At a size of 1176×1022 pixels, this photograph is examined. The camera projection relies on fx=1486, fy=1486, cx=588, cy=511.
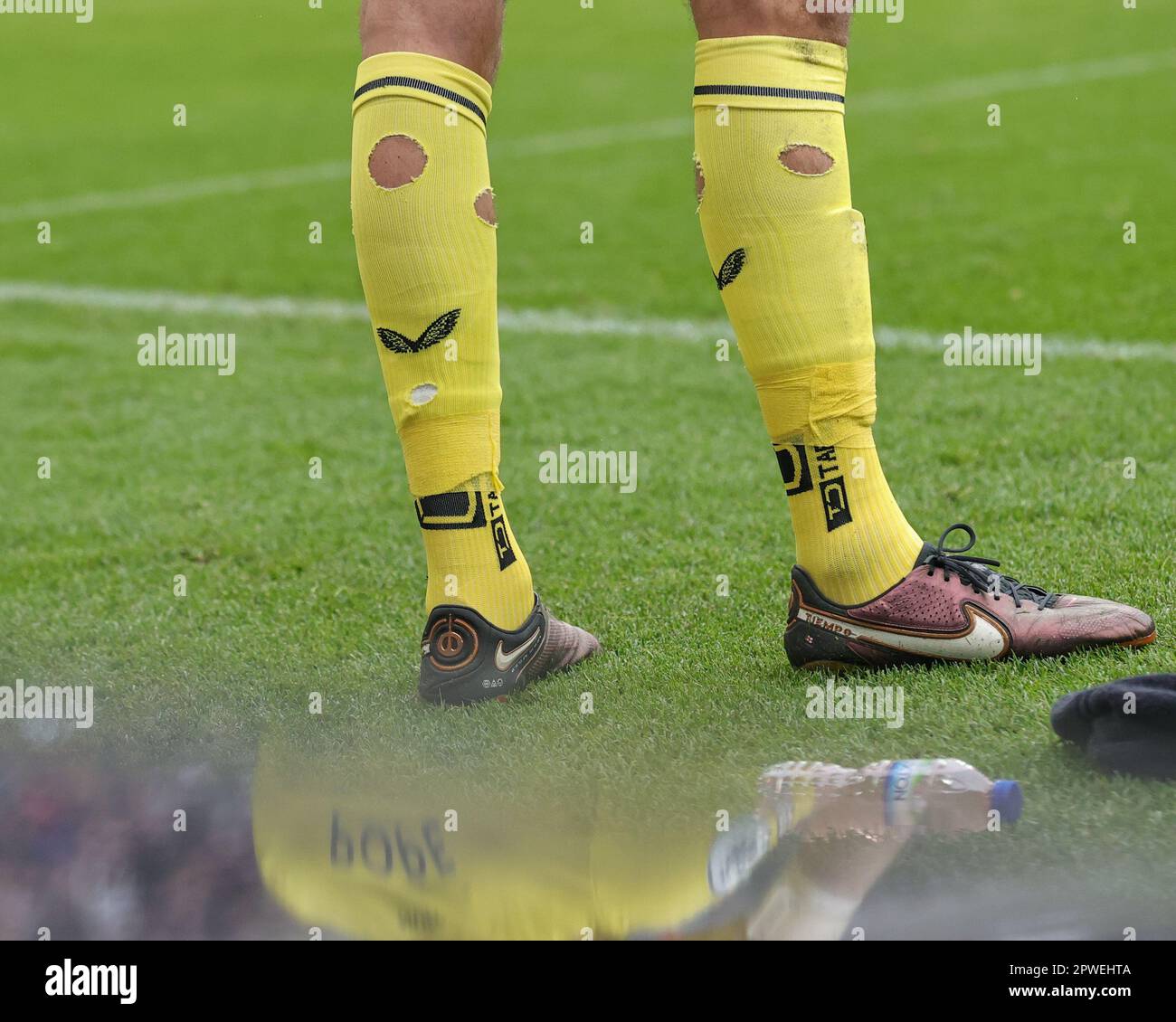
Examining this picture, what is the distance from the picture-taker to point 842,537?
6.01 feet

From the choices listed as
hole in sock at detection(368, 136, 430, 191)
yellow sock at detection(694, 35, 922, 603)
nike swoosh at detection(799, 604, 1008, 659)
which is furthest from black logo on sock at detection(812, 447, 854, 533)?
hole in sock at detection(368, 136, 430, 191)

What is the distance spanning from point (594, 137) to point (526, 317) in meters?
4.17

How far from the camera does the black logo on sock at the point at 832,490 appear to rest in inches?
71.6

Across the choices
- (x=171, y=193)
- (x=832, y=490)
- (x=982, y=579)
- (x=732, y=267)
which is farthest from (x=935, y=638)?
(x=171, y=193)

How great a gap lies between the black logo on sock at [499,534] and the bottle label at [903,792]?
0.57 meters

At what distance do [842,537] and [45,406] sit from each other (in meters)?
2.80

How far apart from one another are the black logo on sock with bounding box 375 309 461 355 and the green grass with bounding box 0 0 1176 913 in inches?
17.4

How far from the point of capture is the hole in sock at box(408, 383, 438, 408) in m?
1.81

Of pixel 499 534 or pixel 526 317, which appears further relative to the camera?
pixel 526 317

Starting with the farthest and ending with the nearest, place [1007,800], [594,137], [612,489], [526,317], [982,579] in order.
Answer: [594,137] < [526,317] < [612,489] < [982,579] < [1007,800]

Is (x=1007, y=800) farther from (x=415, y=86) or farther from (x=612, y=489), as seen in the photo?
(x=612, y=489)

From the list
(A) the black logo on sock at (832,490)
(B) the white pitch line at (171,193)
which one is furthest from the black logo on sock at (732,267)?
(B) the white pitch line at (171,193)

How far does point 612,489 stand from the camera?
9.56ft

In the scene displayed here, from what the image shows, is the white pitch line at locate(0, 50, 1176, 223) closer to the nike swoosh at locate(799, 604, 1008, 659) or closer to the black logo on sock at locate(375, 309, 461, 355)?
the black logo on sock at locate(375, 309, 461, 355)
